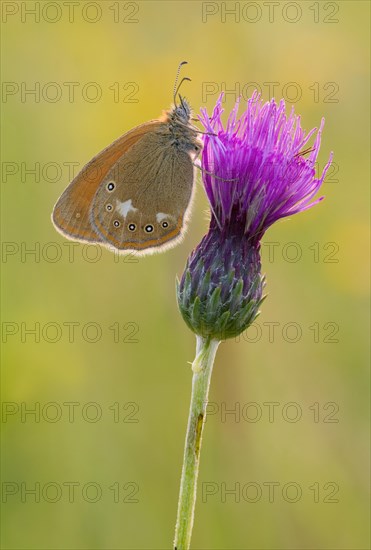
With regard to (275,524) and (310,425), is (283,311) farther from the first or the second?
(275,524)

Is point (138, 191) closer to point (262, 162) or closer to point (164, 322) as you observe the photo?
point (262, 162)

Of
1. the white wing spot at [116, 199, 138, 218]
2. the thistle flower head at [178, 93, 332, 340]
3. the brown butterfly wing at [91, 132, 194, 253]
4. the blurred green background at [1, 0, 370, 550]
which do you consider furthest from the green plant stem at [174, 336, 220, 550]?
the blurred green background at [1, 0, 370, 550]

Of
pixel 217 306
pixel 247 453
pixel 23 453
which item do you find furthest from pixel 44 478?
pixel 217 306

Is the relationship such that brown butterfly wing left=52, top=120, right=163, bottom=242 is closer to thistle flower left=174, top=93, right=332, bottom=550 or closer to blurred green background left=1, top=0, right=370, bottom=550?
thistle flower left=174, top=93, right=332, bottom=550

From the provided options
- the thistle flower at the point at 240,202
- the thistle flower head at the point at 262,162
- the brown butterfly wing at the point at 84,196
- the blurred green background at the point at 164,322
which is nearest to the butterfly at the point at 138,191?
the brown butterfly wing at the point at 84,196

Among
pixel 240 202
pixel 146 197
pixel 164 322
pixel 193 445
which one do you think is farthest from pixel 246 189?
pixel 164 322
